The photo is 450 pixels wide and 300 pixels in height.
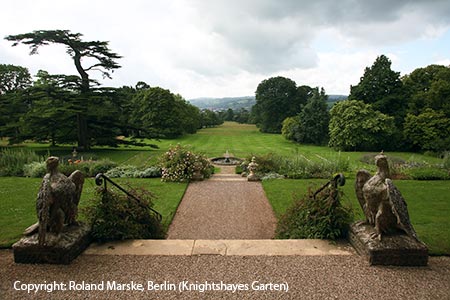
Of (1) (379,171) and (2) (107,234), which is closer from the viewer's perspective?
(1) (379,171)

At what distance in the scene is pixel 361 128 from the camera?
1042 inches

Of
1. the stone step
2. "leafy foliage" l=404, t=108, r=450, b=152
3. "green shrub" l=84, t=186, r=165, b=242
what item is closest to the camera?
the stone step

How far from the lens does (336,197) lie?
5141mm

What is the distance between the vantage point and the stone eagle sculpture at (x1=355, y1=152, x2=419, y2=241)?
4181 mm

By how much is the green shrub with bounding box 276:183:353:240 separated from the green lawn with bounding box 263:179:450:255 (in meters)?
0.49

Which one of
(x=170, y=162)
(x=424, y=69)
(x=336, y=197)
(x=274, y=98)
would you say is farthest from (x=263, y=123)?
(x=336, y=197)

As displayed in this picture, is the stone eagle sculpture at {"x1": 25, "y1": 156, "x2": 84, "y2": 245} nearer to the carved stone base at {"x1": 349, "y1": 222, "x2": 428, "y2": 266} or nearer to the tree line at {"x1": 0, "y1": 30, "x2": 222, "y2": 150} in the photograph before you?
the carved stone base at {"x1": 349, "y1": 222, "x2": 428, "y2": 266}

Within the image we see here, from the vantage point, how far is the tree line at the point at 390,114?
25.2 metres

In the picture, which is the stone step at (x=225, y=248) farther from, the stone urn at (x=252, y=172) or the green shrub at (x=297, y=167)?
the green shrub at (x=297, y=167)

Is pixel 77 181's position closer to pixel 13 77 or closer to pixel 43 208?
pixel 43 208

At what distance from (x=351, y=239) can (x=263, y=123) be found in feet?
153

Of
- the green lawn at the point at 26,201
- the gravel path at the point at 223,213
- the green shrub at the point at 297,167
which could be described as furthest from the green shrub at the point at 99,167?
the green shrub at the point at 297,167

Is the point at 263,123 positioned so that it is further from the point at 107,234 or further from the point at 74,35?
the point at 107,234

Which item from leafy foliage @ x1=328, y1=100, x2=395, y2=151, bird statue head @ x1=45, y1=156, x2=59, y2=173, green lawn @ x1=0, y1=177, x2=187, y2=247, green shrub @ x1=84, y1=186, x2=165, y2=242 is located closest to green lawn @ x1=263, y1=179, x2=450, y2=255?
green lawn @ x1=0, y1=177, x2=187, y2=247
